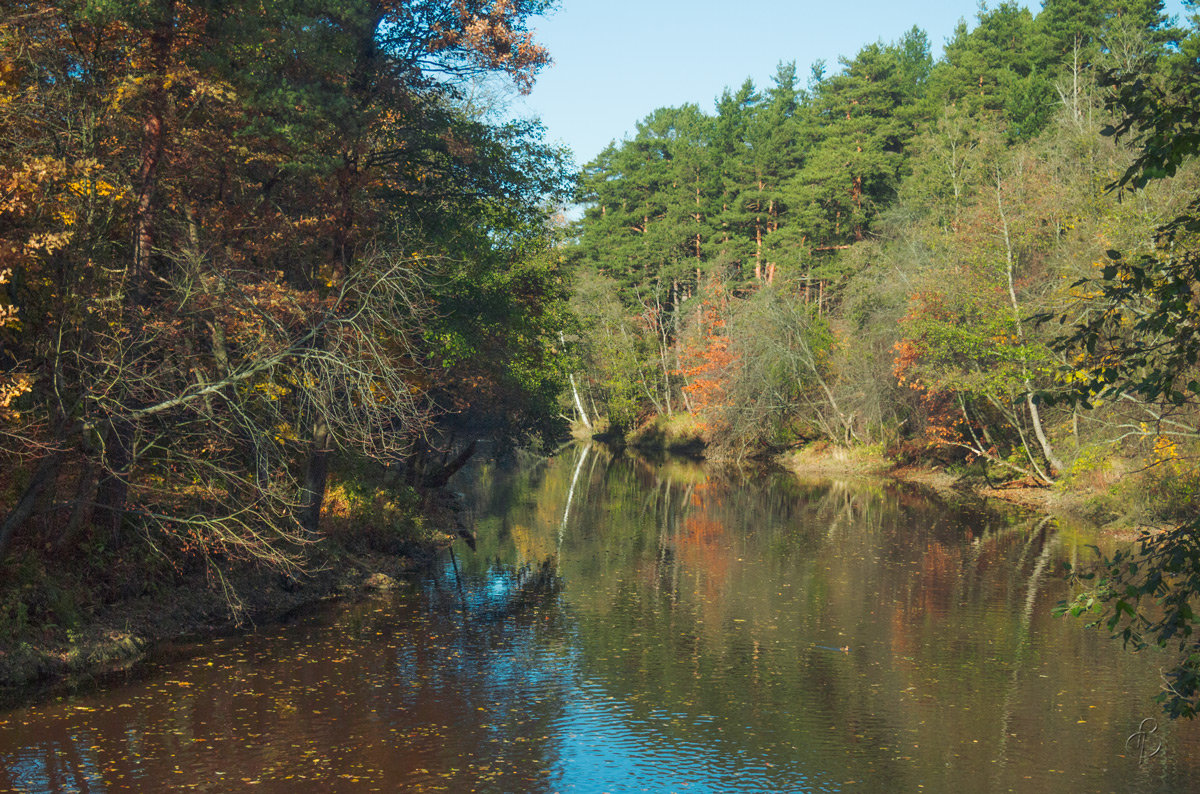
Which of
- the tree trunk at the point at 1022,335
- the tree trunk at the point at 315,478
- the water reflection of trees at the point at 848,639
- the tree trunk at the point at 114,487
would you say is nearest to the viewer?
the water reflection of trees at the point at 848,639

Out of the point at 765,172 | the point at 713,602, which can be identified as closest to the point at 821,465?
the point at 765,172

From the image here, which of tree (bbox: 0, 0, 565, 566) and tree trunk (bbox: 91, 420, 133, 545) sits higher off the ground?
tree (bbox: 0, 0, 565, 566)

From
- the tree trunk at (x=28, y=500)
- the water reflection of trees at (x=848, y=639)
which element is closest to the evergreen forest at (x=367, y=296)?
the tree trunk at (x=28, y=500)

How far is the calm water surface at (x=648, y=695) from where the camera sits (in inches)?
410

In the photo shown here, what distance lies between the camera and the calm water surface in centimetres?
1042

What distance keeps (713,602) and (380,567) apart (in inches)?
286

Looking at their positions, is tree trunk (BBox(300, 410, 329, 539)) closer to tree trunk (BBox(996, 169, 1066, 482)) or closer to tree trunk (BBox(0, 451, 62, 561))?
tree trunk (BBox(0, 451, 62, 561))

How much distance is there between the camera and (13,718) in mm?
11445

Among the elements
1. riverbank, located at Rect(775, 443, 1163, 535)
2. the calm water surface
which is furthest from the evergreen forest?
the calm water surface

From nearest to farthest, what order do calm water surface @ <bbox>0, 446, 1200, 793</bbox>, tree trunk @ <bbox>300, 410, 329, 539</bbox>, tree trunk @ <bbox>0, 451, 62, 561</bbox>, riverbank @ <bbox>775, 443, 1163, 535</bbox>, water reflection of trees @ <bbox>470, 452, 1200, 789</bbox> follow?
calm water surface @ <bbox>0, 446, 1200, 793</bbox>
water reflection of trees @ <bbox>470, 452, 1200, 789</bbox>
tree trunk @ <bbox>0, 451, 62, 561</bbox>
tree trunk @ <bbox>300, 410, 329, 539</bbox>
riverbank @ <bbox>775, 443, 1163, 535</bbox>

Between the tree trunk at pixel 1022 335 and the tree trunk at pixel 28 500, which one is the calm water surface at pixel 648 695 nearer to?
the tree trunk at pixel 28 500

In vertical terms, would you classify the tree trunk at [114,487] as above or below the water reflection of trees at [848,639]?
above

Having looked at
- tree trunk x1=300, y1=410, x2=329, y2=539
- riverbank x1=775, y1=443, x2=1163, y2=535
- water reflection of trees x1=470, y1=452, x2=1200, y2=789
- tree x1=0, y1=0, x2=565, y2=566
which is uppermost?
tree x1=0, y1=0, x2=565, y2=566

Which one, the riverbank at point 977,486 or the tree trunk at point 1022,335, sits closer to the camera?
the riverbank at point 977,486
